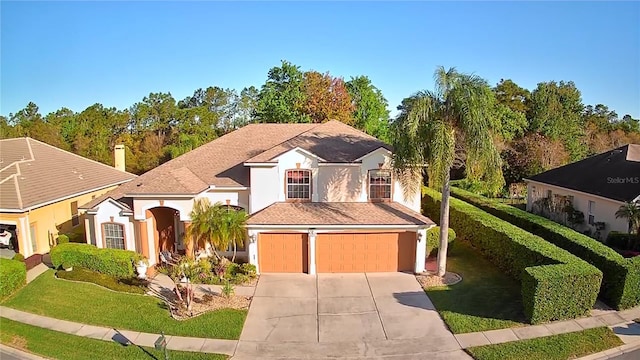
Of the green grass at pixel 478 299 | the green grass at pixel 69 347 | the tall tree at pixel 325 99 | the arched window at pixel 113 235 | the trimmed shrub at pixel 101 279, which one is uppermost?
the tall tree at pixel 325 99

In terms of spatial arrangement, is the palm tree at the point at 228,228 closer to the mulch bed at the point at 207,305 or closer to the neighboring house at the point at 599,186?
Result: the mulch bed at the point at 207,305

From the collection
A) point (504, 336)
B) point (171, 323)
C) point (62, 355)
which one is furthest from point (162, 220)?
point (504, 336)

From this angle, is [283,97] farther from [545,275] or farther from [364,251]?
[545,275]

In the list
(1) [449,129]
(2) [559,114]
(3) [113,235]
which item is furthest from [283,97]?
(2) [559,114]

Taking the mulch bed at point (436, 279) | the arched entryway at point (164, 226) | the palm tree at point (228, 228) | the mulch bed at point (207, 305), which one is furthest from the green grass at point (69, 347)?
the mulch bed at point (436, 279)

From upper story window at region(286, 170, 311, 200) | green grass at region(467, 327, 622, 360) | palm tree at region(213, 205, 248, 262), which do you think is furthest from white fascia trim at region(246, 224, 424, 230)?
green grass at region(467, 327, 622, 360)

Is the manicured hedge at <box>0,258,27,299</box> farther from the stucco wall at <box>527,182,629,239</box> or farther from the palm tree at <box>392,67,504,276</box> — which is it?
the stucco wall at <box>527,182,629,239</box>

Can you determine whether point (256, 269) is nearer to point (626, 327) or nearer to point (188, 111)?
point (626, 327)
